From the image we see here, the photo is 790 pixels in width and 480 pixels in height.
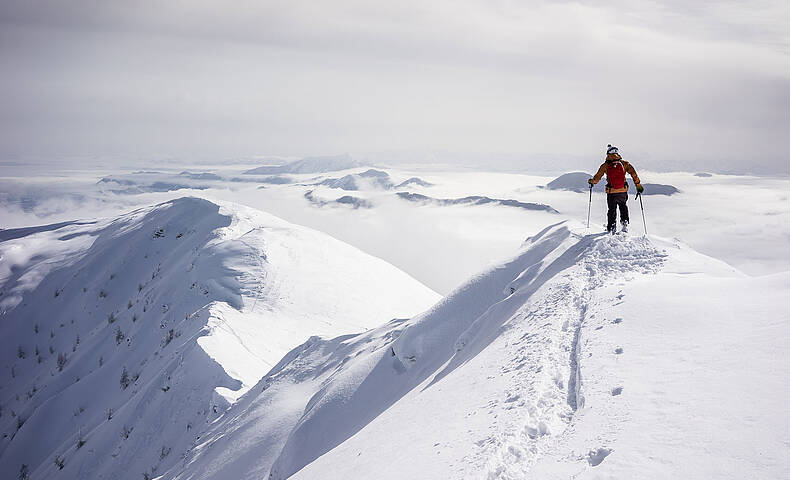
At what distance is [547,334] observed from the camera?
8.47 m

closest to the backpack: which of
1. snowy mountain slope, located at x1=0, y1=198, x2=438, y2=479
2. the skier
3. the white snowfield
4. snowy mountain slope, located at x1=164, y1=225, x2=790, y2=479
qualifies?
the skier

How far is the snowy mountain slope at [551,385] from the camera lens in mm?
4992

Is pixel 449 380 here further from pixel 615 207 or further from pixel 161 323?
pixel 161 323

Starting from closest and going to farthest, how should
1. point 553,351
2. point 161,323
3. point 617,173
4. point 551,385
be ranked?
point 551,385 → point 553,351 → point 617,173 → point 161,323

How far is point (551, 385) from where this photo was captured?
679cm

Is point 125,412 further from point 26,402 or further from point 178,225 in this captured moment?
point 178,225

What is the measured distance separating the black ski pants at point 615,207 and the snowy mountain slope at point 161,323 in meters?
16.1

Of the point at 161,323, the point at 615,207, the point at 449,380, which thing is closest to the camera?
the point at 449,380

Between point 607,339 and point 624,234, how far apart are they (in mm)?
6630

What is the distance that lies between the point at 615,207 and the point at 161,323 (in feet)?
97.9

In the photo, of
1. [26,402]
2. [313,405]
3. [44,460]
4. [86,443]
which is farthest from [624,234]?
[26,402]

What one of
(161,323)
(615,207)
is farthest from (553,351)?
(161,323)

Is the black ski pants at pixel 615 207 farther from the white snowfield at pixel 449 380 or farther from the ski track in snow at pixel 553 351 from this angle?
the ski track in snow at pixel 553 351

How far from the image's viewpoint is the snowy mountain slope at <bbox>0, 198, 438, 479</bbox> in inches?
819
